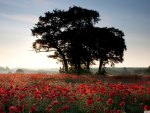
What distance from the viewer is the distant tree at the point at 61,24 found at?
47.5 meters

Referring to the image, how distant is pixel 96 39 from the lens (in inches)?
1885

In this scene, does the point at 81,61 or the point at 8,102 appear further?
the point at 81,61

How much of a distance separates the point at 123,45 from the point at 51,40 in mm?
10777

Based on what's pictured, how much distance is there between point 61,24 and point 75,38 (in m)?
3.19

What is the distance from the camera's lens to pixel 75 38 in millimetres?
46219

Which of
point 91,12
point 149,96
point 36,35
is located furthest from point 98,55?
point 149,96

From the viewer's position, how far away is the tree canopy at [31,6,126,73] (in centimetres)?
4675

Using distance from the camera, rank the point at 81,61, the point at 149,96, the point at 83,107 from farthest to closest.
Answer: the point at 81,61 < the point at 149,96 < the point at 83,107

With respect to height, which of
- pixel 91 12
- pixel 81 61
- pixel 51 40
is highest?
pixel 91 12

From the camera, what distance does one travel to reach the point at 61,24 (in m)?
47.6

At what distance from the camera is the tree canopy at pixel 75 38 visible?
4675 cm

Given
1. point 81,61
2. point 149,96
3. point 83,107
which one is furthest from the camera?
point 81,61

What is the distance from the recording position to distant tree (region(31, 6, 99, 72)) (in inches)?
1870

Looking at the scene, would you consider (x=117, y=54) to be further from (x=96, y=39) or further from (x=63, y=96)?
(x=63, y=96)
